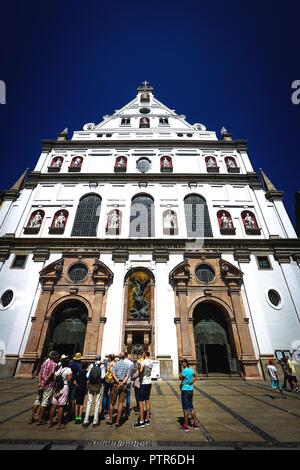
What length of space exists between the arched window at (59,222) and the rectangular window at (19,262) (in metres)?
2.58

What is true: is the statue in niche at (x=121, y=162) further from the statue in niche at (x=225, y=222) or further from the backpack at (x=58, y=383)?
the backpack at (x=58, y=383)

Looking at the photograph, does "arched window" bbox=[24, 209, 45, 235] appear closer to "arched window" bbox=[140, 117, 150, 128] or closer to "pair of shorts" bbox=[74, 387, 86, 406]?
"pair of shorts" bbox=[74, 387, 86, 406]

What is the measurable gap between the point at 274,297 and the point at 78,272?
1273 centimetres

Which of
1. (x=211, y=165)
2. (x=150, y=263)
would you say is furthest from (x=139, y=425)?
(x=211, y=165)

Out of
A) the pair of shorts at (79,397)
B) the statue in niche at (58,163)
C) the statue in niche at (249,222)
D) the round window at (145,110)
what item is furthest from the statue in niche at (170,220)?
the round window at (145,110)

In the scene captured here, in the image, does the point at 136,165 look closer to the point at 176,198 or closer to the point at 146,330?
the point at 176,198

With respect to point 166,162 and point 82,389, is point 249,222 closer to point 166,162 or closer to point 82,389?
point 166,162

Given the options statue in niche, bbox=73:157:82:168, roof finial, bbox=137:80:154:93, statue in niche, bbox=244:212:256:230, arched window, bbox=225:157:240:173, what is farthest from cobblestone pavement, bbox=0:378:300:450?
roof finial, bbox=137:80:154:93

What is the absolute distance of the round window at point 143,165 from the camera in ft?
70.8

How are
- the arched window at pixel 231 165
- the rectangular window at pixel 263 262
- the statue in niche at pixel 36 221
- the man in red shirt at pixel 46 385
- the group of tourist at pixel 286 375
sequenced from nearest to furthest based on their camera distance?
1. the man in red shirt at pixel 46 385
2. the group of tourist at pixel 286 375
3. the rectangular window at pixel 263 262
4. the statue in niche at pixel 36 221
5. the arched window at pixel 231 165

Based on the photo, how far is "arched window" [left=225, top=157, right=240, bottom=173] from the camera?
830 inches

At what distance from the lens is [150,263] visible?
51.5 ft
